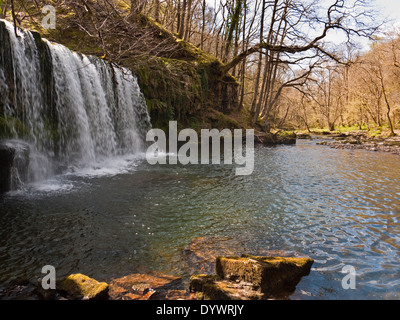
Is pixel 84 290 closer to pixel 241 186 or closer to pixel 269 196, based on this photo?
pixel 269 196

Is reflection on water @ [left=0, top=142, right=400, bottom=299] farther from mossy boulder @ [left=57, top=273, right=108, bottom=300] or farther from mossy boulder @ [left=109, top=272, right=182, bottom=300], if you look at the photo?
mossy boulder @ [left=57, top=273, right=108, bottom=300]

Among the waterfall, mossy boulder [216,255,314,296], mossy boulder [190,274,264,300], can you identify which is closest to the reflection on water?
mossy boulder [216,255,314,296]

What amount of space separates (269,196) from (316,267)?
3.28 meters

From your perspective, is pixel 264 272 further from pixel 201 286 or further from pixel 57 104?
pixel 57 104

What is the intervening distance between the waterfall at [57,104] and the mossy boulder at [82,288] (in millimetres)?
5228

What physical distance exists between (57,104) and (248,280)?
343 inches

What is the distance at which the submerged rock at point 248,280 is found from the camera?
2.63 meters

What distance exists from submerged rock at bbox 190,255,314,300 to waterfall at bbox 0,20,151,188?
18.2 ft

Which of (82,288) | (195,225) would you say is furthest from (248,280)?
(195,225)

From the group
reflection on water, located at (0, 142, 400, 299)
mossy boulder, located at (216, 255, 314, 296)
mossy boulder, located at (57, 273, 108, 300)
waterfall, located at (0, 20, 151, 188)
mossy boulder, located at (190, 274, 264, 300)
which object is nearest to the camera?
mossy boulder, located at (190, 274, 264, 300)

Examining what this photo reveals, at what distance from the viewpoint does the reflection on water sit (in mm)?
3412

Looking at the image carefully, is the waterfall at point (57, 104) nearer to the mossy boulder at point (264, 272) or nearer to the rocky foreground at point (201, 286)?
the rocky foreground at point (201, 286)

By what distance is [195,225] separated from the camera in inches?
191
